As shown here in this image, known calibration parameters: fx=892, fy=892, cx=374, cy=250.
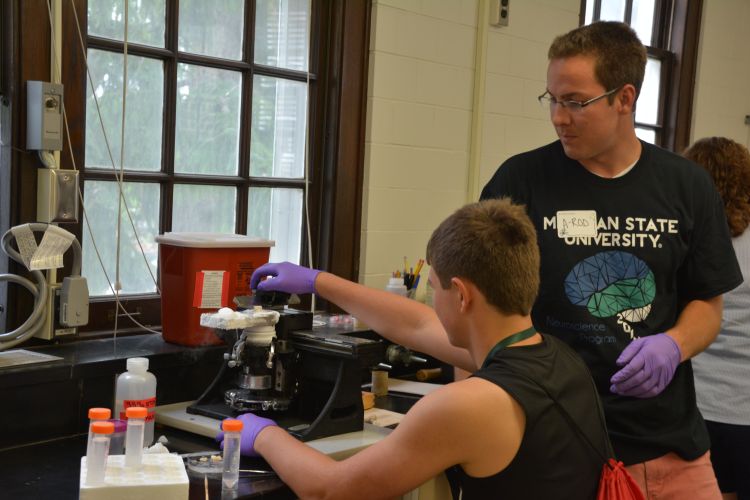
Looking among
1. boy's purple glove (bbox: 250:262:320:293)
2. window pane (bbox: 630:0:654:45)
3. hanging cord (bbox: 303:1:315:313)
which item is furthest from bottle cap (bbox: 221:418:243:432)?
window pane (bbox: 630:0:654:45)

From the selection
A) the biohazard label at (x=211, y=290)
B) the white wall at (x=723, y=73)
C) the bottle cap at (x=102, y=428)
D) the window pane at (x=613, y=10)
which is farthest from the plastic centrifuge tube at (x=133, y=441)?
the white wall at (x=723, y=73)

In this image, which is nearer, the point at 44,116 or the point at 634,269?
the point at 634,269

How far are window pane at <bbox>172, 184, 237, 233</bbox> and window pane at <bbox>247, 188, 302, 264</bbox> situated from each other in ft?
0.28

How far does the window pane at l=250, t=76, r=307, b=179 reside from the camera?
2.90 metres

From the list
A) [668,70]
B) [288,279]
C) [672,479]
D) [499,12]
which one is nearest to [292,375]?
[288,279]

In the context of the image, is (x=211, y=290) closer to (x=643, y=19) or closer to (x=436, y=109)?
(x=436, y=109)

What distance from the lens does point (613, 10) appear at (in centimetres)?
439

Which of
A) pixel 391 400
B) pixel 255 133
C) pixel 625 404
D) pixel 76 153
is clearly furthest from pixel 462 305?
pixel 255 133

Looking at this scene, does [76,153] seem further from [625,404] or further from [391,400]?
[625,404]

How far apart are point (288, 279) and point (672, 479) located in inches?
37.4

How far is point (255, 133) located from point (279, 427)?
1.25 metres

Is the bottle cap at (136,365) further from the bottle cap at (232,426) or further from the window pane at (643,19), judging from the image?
the window pane at (643,19)

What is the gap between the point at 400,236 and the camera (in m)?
3.25

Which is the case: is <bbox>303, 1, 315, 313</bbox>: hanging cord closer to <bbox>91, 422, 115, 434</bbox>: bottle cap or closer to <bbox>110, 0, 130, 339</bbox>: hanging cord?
<bbox>110, 0, 130, 339</bbox>: hanging cord
